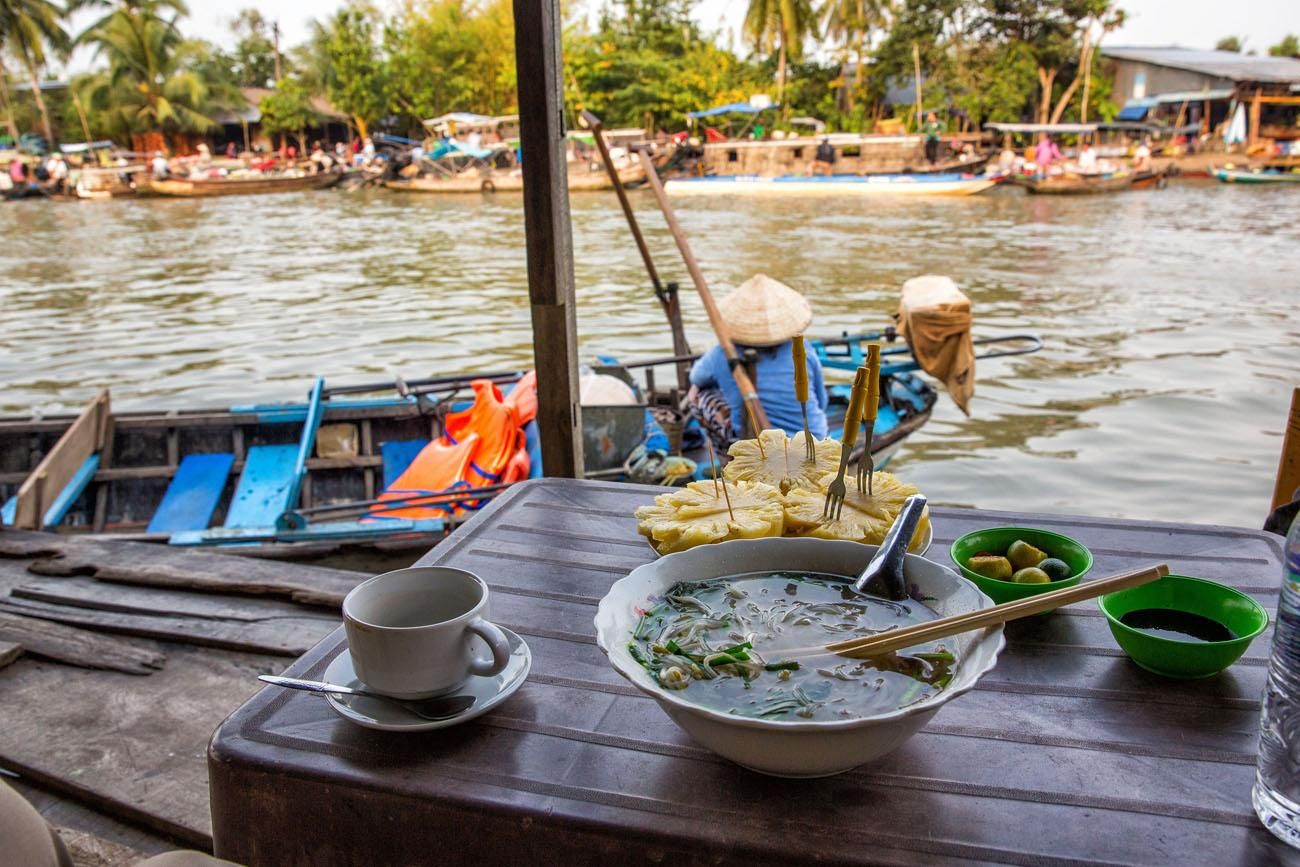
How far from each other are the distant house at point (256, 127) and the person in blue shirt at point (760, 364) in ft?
146

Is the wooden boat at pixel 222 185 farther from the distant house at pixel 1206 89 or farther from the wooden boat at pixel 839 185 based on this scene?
the distant house at pixel 1206 89

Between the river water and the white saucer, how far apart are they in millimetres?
6746

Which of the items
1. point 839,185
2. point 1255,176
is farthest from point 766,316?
point 1255,176

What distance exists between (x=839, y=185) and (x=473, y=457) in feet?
81.2

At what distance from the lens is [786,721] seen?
3.05 ft

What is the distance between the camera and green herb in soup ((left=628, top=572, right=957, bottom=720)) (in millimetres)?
981

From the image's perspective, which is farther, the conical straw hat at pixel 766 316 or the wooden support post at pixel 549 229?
the conical straw hat at pixel 766 316

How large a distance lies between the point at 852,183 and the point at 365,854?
28771 mm

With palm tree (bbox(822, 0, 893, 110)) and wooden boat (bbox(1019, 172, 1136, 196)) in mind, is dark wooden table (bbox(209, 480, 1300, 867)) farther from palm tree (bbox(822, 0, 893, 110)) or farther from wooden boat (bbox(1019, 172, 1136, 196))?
palm tree (bbox(822, 0, 893, 110))

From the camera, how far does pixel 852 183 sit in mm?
27938

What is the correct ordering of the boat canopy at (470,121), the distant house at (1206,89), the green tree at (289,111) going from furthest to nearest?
the green tree at (289,111) < the boat canopy at (470,121) < the distant house at (1206,89)

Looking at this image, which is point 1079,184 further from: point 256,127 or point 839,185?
point 256,127

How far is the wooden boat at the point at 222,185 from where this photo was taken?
3103 cm

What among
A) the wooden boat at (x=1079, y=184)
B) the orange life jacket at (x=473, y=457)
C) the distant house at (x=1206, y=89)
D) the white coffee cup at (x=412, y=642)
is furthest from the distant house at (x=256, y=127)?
the white coffee cup at (x=412, y=642)
